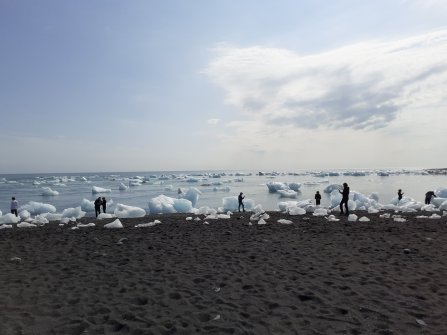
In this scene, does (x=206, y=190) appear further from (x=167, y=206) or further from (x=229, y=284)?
(x=229, y=284)

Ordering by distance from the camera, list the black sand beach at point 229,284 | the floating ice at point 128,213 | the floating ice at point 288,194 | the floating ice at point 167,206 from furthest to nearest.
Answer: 1. the floating ice at point 288,194
2. the floating ice at point 167,206
3. the floating ice at point 128,213
4. the black sand beach at point 229,284

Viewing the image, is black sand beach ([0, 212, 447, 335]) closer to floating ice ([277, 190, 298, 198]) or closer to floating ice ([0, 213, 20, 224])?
floating ice ([0, 213, 20, 224])

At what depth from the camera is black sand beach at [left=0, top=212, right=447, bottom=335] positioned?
490 cm

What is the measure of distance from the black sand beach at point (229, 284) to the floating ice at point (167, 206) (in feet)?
42.6

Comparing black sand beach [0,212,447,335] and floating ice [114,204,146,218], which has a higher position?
black sand beach [0,212,447,335]

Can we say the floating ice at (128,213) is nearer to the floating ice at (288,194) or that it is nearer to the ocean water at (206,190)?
the ocean water at (206,190)

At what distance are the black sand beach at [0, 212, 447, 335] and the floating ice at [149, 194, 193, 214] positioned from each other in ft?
42.6

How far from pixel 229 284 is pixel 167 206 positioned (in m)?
19.0

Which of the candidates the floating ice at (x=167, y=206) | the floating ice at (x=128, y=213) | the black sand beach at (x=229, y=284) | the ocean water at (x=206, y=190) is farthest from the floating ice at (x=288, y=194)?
the black sand beach at (x=229, y=284)

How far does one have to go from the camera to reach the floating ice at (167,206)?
82.1 ft

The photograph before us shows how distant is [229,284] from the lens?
6629 mm

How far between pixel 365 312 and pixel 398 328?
56cm

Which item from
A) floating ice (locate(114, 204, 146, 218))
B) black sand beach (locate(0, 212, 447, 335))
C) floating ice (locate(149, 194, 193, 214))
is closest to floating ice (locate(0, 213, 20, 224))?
floating ice (locate(114, 204, 146, 218))

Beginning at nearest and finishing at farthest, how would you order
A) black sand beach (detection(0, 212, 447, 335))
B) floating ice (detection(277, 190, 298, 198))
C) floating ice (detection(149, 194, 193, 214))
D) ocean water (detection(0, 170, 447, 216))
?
black sand beach (detection(0, 212, 447, 335)), floating ice (detection(149, 194, 193, 214)), ocean water (detection(0, 170, 447, 216)), floating ice (detection(277, 190, 298, 198))
